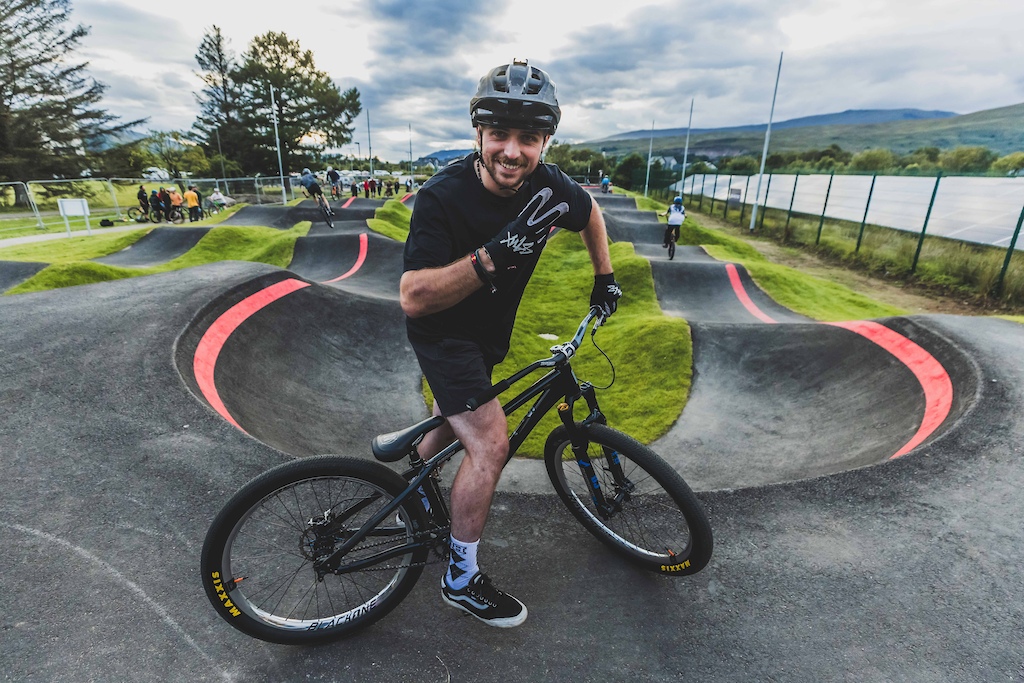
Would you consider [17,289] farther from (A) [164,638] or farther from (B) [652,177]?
(B) [652,177]

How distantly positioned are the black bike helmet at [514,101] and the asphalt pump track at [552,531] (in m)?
2.51

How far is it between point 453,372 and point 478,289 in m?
0.43

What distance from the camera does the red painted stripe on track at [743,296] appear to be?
1055 cm

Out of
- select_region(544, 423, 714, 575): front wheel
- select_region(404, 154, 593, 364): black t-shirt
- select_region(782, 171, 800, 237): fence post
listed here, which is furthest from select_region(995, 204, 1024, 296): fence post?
select_region(404, 154, 593, 364): black t-shirt

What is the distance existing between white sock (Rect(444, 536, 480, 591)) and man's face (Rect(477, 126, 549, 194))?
5.95 feet

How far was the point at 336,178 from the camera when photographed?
3600 cm

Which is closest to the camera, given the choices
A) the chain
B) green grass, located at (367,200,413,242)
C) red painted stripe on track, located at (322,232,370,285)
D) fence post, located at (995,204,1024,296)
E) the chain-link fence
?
the chain

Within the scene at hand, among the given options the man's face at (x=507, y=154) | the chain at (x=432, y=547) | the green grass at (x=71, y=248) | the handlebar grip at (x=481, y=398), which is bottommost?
the green grass at (x=71, y=248)

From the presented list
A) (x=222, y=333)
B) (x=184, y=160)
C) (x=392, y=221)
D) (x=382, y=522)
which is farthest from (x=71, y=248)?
(x=184, y=160)

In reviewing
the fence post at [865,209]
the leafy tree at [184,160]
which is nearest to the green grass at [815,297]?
the fence post at [865,209]

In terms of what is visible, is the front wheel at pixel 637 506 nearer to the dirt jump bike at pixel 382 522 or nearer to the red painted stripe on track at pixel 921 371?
the dirt jump bike at pixel 382 522

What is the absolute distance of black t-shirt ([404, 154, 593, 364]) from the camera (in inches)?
91.1

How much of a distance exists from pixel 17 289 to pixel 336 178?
29.6 meters

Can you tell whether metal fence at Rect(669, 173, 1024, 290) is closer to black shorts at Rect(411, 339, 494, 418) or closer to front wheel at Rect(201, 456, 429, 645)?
black shorts at Rect(411, 339, 494, 418)
